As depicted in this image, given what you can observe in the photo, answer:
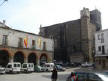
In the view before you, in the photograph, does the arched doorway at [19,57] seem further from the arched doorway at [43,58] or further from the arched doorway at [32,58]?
the arched doorway at [43,58]

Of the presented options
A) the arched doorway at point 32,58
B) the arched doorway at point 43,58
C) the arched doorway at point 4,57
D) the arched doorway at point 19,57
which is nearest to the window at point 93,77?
the arched doorway at point 4,57

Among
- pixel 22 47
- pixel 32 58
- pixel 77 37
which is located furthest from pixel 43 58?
pixel 77 37

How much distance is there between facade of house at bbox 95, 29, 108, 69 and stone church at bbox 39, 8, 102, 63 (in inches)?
590

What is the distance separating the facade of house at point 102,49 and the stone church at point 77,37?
15.0 metres

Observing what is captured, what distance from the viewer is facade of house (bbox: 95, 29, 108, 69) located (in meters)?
37.3

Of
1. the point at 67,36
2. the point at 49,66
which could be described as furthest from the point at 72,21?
the point at 49,66

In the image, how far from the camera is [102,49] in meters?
38.7

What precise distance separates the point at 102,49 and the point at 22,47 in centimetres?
1938

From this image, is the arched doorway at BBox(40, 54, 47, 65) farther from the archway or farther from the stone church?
the stone church

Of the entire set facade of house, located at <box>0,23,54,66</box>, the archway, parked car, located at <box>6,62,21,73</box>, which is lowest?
parked car, located at <box>6,62,21,73</box>

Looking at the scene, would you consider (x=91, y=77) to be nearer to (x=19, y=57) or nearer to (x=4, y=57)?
(x=4, y=57)

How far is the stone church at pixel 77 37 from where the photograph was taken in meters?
56.1

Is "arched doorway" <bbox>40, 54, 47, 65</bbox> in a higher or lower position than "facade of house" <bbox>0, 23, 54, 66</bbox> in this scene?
lower

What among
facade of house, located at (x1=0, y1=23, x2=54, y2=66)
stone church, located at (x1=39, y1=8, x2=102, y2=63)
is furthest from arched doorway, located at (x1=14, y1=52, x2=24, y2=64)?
stone church, located at (x1=39, y1=8, x2=102, y2=63)
